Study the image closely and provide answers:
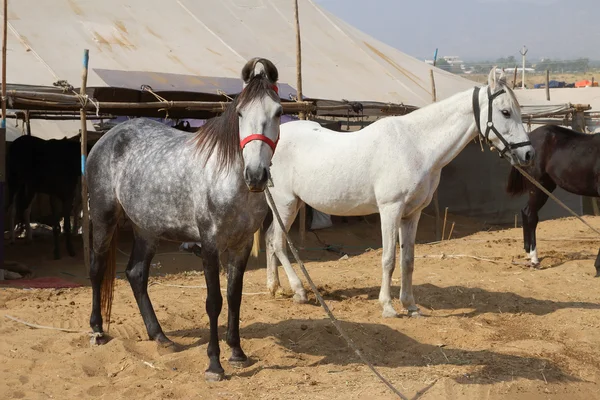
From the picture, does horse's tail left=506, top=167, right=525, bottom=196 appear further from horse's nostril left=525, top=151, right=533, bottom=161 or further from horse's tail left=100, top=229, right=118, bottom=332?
horse's tail left=100, top=229, right=118, bottom=332

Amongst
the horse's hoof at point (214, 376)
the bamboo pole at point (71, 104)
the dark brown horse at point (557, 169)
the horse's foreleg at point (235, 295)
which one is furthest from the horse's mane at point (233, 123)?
the dark brown horse at point (557, 169)

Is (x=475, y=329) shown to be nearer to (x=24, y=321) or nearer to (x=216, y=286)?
(x=216, y=286)

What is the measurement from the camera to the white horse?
602cm

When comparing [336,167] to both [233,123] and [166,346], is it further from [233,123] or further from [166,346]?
[166,346]

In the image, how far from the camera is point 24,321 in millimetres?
5719

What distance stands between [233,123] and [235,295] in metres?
1.15

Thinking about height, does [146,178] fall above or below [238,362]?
above

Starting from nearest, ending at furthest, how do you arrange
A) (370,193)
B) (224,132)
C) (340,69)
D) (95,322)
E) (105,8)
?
(224,132) < (95,322) < (370,193) < (105,8) < (340,69)

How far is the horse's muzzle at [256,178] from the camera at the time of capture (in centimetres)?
385

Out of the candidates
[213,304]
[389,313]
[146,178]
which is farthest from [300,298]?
[146,178]

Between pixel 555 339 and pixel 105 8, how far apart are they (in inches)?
372

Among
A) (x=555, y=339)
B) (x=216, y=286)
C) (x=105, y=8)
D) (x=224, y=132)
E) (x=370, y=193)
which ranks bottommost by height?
(x=555, y=339)

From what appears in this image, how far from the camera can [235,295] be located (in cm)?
462

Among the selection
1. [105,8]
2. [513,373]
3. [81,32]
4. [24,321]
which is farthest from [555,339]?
[105,8]
